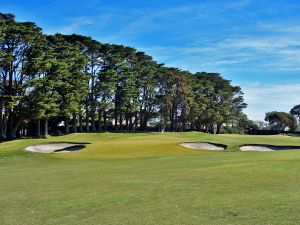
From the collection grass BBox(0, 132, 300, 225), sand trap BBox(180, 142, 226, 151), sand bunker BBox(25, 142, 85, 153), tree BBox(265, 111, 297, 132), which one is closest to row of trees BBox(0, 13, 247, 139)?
Answer: sand bunker BBox(25, 142, 85, 153)

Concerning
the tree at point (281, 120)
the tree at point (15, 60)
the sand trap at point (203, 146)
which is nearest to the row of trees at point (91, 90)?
the tree at point (15, 60)

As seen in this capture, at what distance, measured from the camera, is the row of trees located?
197ft

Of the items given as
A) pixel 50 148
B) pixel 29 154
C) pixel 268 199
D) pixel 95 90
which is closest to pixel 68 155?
pixel 29 154

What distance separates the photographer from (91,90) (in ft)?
268

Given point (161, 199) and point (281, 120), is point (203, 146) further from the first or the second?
point (281, 120)

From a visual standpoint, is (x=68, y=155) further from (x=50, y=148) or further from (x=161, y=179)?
(x=161, y=179)

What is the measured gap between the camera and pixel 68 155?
1410 inches

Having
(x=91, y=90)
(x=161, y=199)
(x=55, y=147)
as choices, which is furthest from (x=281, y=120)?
(x=161, y=199)

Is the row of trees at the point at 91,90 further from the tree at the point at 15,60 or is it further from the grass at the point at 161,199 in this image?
the grass at the point at 161,199

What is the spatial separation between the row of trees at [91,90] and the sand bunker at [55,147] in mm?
Result: 12517

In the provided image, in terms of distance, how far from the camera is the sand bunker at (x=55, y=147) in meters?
43.3

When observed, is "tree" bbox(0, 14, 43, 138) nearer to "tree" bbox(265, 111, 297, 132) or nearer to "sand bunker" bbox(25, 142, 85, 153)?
"sand bunker" bbox(25, 142, 85, 153)

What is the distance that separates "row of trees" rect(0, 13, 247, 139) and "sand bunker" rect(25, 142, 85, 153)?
12517 millimetres

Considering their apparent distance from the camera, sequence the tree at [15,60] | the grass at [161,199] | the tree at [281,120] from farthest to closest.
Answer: the tree at [281,120] < the tree at [15,60] < the grass at [161,199]
